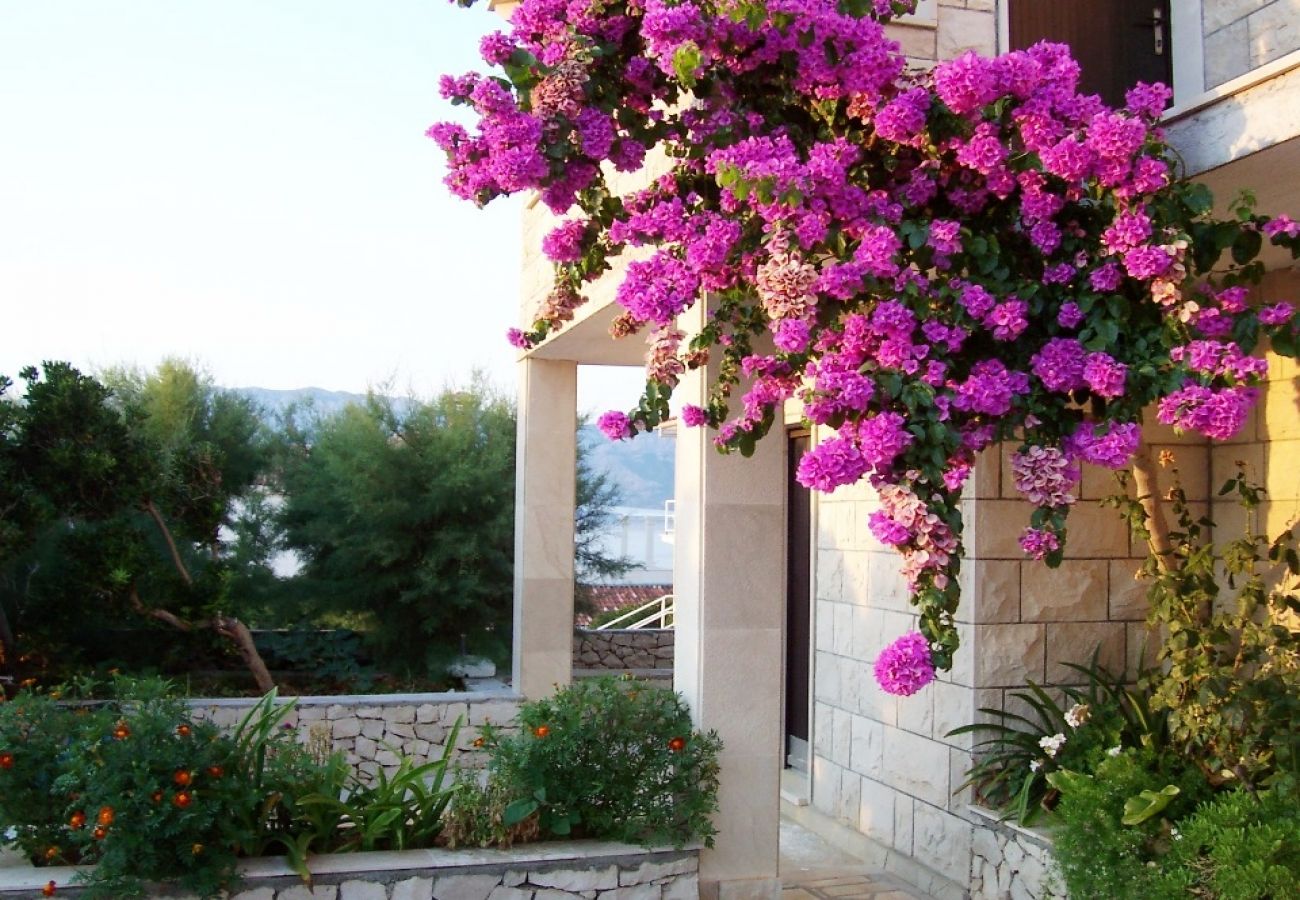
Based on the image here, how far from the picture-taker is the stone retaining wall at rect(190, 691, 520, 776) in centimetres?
847

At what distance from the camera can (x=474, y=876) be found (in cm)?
450

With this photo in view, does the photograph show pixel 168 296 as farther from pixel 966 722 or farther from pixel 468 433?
pixel 966 722

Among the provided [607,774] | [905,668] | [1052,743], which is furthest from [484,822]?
[1052,743]

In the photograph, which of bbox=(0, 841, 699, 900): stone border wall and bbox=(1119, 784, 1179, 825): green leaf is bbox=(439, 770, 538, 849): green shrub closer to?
bbox=(0, 841, 699, 900): stone border wall

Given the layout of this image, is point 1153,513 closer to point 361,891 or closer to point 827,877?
point 827,877

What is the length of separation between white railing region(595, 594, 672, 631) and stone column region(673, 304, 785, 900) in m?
8.25

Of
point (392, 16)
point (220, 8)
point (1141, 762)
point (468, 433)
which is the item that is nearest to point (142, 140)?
point (220, 8)

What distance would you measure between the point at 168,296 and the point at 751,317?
23.5m

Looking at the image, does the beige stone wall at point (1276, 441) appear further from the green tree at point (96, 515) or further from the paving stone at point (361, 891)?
the green tree at point (96, 515)

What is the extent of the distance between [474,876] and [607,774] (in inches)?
24.4

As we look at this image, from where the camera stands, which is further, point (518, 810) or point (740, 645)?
point (740, 645)

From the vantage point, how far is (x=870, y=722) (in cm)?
641

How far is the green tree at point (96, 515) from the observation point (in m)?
8.77

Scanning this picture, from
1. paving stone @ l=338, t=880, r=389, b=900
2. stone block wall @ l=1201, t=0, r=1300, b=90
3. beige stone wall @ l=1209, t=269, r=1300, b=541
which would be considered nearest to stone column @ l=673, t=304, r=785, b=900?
paving stone @ l=338, t=880, r=389, b=900
